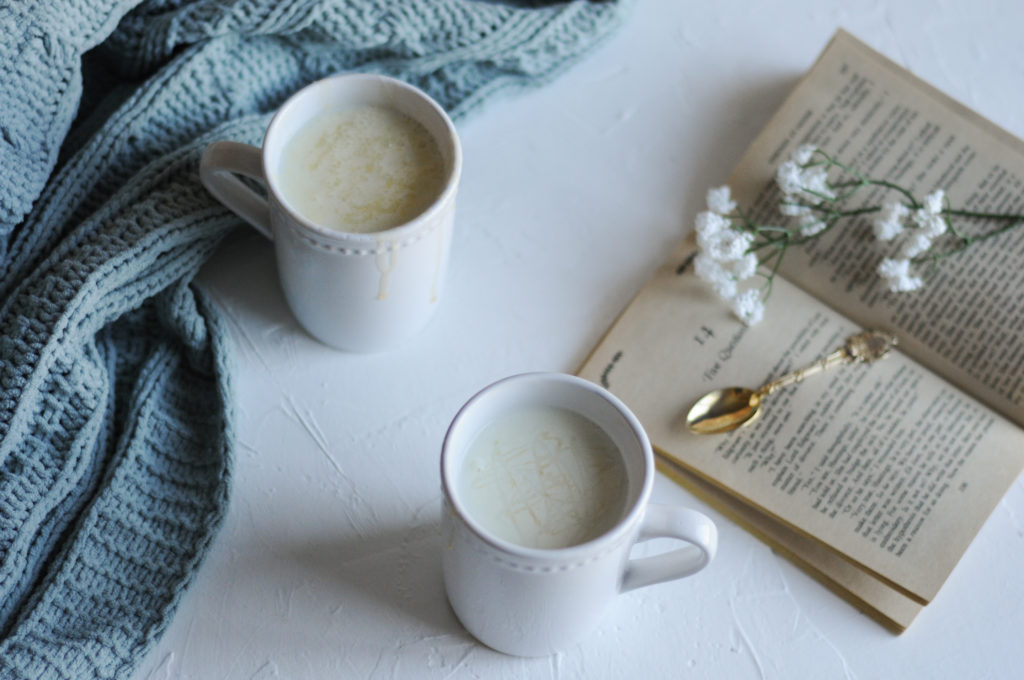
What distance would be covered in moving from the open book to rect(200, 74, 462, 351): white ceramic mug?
0.48ft

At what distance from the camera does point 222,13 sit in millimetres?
721

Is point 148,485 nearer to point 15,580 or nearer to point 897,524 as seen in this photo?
point 15,580

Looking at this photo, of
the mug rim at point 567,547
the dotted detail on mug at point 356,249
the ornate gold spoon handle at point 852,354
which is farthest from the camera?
the ornate gold spoon handle at point 852,354

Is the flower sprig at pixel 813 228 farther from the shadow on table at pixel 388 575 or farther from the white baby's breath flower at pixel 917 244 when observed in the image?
the shadow on table at pixel 388 575

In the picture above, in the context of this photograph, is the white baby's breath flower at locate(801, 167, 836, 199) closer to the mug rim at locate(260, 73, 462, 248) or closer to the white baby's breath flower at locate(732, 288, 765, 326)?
the white baby's breath flower at locate(732, 288, 765, 326)

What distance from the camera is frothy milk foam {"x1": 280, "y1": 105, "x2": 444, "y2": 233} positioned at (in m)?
0.65

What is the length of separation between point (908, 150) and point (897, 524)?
0.31 metres

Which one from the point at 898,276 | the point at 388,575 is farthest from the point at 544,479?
the point at 898,276

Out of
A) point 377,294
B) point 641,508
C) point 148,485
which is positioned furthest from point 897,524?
point 148,485

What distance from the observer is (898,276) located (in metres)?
0.75

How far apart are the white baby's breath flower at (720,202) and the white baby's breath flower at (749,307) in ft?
0.23

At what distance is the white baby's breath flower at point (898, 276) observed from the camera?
29.5 inches

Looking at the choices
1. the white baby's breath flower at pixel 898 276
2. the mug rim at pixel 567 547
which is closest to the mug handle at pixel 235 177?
the mug rim at pixel 567 547

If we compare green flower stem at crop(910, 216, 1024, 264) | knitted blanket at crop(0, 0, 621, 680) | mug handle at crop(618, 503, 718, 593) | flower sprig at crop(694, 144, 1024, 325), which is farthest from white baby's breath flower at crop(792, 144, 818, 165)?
mug handle at crop(618, 503, 718, 593)
